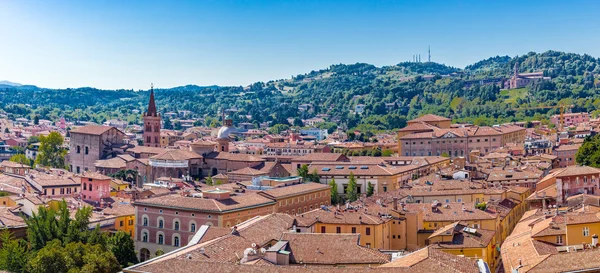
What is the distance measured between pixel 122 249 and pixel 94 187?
76.2ft

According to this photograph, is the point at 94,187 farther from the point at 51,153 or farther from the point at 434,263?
the point at 434,263

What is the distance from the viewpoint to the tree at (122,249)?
33281mm

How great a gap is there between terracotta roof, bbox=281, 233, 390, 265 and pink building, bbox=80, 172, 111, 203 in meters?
31.2

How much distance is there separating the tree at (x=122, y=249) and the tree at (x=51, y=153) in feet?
179

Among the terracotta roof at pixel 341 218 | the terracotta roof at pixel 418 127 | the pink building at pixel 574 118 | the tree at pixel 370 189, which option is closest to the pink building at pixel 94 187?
the tree at pixel 370 189

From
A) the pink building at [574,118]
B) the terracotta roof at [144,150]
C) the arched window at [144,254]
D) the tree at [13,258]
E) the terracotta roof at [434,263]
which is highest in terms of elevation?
the pink building at [574,118]

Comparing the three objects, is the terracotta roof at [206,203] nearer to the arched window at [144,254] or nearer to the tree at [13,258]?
the arched window at [144,254]

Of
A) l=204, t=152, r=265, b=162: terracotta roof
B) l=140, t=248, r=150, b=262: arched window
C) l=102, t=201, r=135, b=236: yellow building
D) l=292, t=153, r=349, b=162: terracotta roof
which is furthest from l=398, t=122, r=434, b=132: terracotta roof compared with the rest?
l=140, t=248, r=150, b=262: arched window

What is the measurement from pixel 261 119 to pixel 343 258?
6296 inches

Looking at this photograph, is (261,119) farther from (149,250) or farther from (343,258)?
(343,258)

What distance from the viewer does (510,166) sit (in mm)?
→ 60219

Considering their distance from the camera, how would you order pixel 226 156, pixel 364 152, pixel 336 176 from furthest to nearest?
pixel 364 152 → pixel 226 156 → pixel 336 176

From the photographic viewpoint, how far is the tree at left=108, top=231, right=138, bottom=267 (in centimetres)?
3328

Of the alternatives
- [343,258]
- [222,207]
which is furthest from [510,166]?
[343,258]
